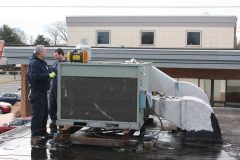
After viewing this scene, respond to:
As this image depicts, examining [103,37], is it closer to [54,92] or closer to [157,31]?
[157,31]

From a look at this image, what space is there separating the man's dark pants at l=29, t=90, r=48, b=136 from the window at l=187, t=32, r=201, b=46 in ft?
73.4

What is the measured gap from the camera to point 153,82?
793cm

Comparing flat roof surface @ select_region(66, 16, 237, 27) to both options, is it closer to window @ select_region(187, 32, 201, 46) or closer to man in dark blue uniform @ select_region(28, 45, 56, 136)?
window @ select_region(187, 32, 201, 46)

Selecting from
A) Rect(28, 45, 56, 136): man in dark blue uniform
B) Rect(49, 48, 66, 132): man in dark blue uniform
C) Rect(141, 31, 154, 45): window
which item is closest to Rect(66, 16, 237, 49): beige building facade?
Rect(141, 31, 154, 45): window

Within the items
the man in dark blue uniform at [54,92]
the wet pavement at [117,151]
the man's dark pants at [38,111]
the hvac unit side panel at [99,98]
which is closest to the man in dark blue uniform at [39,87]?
the man's dark pants at [38,111]

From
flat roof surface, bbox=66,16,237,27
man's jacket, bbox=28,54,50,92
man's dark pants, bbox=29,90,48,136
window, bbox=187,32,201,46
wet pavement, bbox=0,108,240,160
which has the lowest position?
wet pavement, bbox=0,108,240,160

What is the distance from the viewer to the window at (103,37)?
96.3ft

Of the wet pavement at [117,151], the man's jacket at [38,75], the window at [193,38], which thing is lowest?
the wet pavement at [117,151]

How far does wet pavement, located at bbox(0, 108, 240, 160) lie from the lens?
605 centimetres

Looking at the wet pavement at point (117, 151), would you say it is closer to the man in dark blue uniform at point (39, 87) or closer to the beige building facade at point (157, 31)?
the man in dark blue uniform at point (39, 87)

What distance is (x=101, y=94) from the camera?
649 cm

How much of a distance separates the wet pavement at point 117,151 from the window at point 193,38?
70.9ft

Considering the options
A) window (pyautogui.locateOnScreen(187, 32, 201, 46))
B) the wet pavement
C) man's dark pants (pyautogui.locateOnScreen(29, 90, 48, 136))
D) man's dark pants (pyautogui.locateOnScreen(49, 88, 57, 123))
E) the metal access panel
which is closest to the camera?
the wet pavement

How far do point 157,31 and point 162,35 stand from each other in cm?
45
